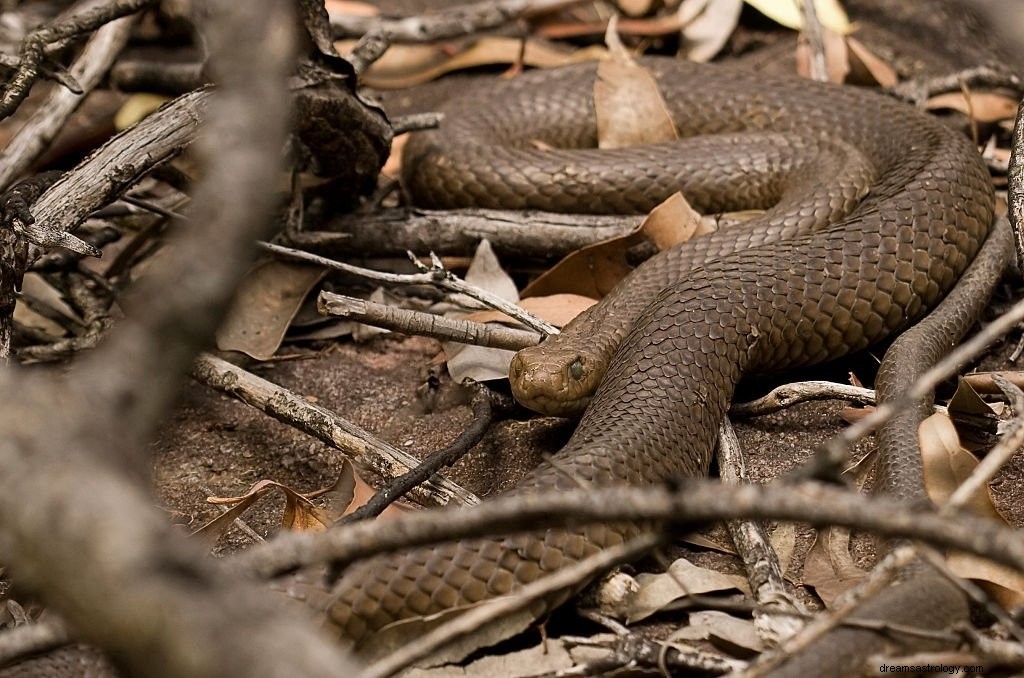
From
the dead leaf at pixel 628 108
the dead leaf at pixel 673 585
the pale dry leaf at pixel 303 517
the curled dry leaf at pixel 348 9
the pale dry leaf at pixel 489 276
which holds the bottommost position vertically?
the pale dry leaf at pixel 303 517

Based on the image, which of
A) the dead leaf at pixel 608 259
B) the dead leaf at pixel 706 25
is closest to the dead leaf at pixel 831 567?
the dead leaf at pixel 608 259

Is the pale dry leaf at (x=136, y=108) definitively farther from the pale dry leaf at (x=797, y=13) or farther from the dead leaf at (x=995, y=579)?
the dead leaf at (x=995, y=579)

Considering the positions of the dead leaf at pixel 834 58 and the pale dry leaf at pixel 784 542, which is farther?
the dead leaf at pixel 834 58

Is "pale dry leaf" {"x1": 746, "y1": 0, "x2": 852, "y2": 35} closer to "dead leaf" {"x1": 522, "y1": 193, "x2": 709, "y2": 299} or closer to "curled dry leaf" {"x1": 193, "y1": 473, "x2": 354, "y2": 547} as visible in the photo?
"dead leaf" {"x1": 522, "y1": 193, "x2": 709, "y2": 299}

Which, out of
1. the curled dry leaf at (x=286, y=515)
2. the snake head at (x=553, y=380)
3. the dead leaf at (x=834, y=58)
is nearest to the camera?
the curled dry leaf at (x=286, y=515)

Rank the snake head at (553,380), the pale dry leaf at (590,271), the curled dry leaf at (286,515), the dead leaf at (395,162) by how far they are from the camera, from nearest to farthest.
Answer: the curled dry leaf at (286,515), the snake head at (553,380), the pale dry leaf at (590,271), the dead leaf at (395,162)

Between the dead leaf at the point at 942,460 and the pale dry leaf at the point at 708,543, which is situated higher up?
the dead leaf at the point at 942,460

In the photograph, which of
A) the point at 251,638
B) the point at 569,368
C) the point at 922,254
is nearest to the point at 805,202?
the point at 922,254

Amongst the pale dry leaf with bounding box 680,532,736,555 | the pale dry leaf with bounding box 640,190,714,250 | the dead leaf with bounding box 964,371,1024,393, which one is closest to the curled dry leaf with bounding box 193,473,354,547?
the pale dry leaf with bounding box 680,532,736,555
